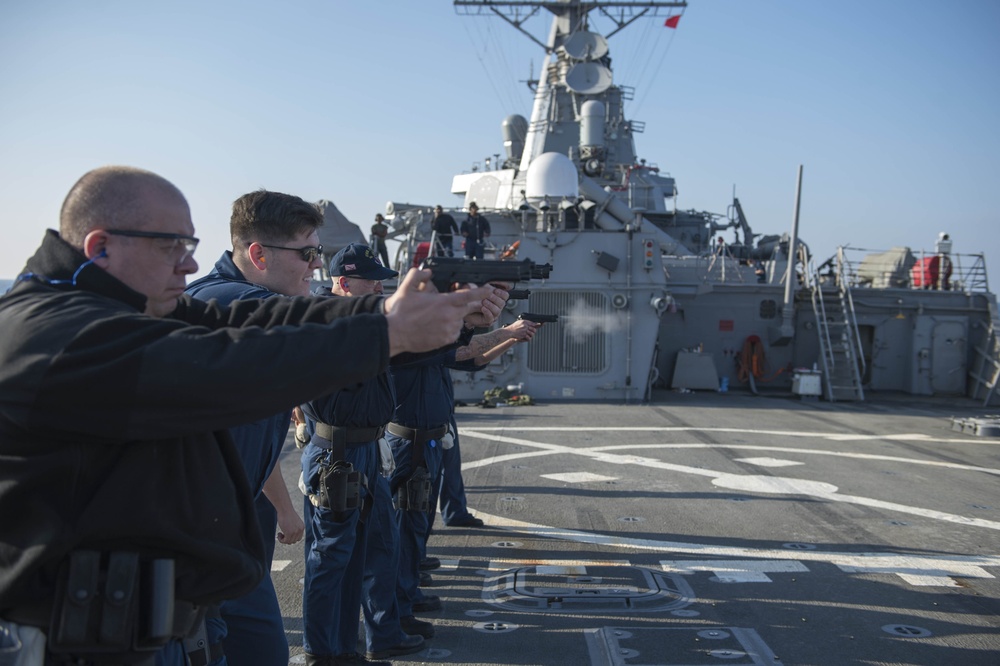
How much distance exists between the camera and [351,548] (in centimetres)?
379

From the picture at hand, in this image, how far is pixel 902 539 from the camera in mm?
5816

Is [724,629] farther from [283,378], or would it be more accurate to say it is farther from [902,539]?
[283,378]

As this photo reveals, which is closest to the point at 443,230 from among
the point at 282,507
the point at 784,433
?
the point at 784,433

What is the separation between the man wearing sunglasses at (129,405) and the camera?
1.60 m

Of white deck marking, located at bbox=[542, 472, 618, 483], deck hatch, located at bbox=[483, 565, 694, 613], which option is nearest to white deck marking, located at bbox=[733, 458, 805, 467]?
white deck marking, located at bbox=[542, 472, 618, 483]

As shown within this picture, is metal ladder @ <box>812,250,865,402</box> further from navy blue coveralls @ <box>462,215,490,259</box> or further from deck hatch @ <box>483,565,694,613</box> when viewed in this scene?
deck hatch @ <box>483,565,694,613</box>

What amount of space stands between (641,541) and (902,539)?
1813mm

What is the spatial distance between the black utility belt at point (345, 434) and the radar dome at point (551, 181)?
11.8m

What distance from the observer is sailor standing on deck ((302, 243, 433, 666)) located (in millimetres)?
3668

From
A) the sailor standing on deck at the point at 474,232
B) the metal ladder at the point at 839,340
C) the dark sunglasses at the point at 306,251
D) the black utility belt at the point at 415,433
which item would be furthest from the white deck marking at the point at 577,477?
the metal ladder at the point at 839,340

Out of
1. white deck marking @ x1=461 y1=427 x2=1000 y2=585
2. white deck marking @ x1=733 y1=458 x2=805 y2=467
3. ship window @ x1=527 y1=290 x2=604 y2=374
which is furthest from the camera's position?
ship window @ x1=527 y1=290 x2=604 y2=374

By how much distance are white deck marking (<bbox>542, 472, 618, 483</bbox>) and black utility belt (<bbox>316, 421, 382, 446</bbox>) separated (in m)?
4.20

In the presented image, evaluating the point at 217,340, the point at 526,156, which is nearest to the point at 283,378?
the point at 217,340

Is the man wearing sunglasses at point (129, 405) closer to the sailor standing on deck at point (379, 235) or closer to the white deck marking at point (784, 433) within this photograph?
the white deck marking at point (784, 433)
